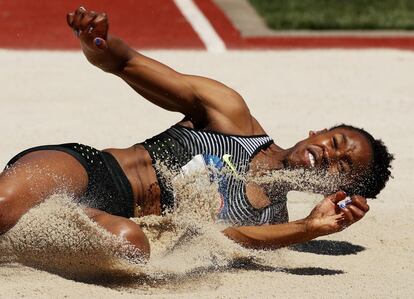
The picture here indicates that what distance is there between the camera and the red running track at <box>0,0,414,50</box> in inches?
375

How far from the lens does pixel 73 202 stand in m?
4.52

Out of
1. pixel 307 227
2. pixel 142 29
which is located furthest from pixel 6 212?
pixel 142 29

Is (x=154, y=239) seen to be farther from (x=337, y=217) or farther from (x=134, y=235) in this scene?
(x=337, y=217)

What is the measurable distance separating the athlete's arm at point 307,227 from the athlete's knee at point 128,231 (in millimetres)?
460

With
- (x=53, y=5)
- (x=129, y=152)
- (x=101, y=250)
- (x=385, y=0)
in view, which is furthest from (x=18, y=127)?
(x=385, y=0)

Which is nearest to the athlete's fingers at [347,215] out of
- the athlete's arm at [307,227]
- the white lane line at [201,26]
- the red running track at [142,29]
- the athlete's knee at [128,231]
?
the athlete's arm at [307,227]

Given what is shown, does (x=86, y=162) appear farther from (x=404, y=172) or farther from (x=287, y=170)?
(x=404, y=172)

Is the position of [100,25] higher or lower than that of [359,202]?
higher

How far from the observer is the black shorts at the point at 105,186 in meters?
4.64

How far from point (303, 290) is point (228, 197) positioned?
0.53 meters

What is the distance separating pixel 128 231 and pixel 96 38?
2.73 feet

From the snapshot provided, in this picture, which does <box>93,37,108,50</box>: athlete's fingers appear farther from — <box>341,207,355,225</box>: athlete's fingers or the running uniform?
<box>341,207,355,225</box>: athlete's fingers

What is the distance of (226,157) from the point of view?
189 inches

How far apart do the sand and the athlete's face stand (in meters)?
0.43
